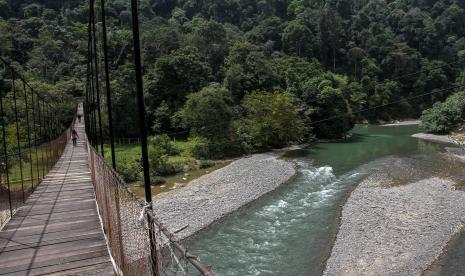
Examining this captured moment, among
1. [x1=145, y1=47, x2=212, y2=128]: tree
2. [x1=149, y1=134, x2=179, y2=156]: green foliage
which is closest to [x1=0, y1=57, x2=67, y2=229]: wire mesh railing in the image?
[x1=149, y1=134, x2=179, y2=156]: green foliage

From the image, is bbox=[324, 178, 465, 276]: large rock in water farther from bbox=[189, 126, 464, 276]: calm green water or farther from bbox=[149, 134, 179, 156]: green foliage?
bbox=[149, 134, 179, 156]: green foliage

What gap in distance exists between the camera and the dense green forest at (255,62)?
34.3 meters

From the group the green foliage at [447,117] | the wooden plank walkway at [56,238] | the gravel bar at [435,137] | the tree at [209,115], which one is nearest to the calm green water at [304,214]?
the gravel bar at [435,137]

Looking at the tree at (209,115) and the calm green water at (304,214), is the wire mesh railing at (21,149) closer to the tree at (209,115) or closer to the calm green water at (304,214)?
the calm green water at (304,214)

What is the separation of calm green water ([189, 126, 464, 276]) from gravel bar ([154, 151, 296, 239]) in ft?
2.25

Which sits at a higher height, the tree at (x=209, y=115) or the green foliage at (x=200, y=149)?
the tree at (x=209, y=115)

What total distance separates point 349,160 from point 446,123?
1835cm

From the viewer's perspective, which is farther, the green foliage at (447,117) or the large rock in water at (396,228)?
the green foliage at (447,117)

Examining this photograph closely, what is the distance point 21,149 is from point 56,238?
1729 centimetres

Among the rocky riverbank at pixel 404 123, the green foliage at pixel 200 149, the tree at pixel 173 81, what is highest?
the tree at pixel 173 81

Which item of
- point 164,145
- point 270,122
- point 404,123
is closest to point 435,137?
point 404,123

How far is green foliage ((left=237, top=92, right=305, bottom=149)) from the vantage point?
33125 millimetres

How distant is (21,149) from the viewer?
20500mm

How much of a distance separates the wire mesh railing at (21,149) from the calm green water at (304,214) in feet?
19.4
